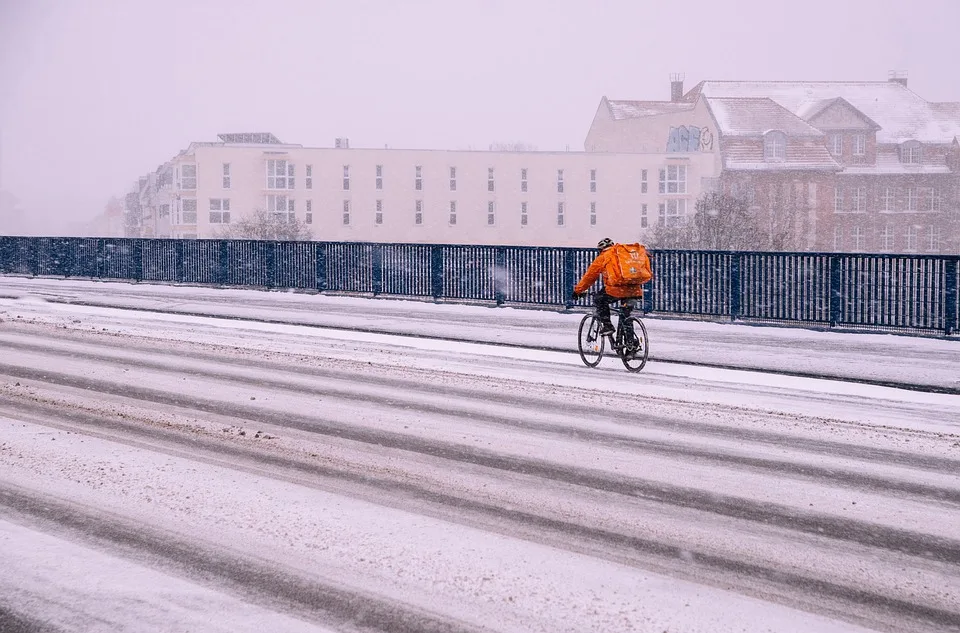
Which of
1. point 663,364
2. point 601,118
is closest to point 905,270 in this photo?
point 663,364

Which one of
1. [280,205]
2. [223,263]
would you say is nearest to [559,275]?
[223,263]

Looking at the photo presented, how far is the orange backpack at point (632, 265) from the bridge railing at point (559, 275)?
649cm

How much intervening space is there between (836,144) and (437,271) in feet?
213

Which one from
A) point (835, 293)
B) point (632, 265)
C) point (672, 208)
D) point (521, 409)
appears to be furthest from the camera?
point (672, 208)

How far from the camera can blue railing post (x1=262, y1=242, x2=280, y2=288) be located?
24297mm

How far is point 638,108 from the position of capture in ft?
299

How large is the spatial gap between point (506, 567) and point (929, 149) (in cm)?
8282

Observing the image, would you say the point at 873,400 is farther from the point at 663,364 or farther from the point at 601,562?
the point at 601,562

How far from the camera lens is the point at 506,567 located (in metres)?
4.87

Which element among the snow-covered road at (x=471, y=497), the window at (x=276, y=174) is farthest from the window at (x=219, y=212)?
the snow-covered road at (x=471, y=497)

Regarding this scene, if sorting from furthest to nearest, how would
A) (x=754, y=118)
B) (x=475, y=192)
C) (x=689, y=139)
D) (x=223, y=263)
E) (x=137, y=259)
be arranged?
(x=475, y=192), (x=689, y=139), (x=754, y=118), (x=137, y=259), (x=223, y=263)

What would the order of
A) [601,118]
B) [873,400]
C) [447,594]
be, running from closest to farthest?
[447,594] → [873,400] → [601,118]

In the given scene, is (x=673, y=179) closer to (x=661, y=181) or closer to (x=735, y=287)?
(x=661, y=181)

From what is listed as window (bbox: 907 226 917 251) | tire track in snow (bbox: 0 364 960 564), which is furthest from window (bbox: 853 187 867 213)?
tire track in snow (bbox: 0 364 960 564)
